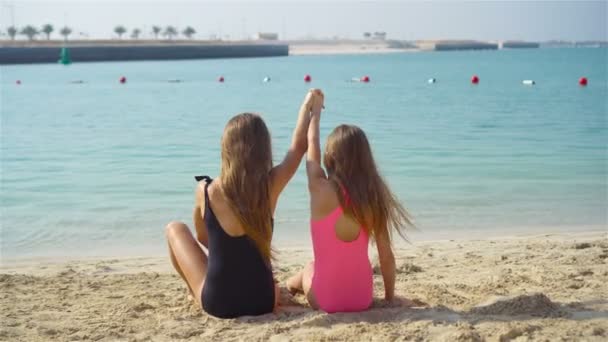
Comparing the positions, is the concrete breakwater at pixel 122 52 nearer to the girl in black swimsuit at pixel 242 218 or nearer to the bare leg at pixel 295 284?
the bare leg at pixel 295 284

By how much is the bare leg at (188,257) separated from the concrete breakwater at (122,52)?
6446cm

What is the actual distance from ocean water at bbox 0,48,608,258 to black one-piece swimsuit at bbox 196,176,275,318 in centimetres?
336

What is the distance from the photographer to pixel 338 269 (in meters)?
4.02

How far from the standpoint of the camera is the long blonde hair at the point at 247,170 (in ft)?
12.8

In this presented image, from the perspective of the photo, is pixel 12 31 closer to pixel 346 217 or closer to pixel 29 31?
pixel 29 31

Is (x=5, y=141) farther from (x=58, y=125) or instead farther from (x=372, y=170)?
(x=372, y=170)

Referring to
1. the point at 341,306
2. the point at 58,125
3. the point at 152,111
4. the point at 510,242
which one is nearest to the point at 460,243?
the point at 510,242

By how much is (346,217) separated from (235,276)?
0.67m

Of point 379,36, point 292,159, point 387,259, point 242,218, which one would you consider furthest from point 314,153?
point 379,36

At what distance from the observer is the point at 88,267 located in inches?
252

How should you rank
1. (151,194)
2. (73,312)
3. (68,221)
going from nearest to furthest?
(73,312)
(68,221)
(151,194)

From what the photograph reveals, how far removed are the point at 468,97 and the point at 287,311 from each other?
86.3ft

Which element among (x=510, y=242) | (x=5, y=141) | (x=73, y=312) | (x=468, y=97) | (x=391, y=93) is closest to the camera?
(x=73, y=312)

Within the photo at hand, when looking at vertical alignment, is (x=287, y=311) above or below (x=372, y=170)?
below
